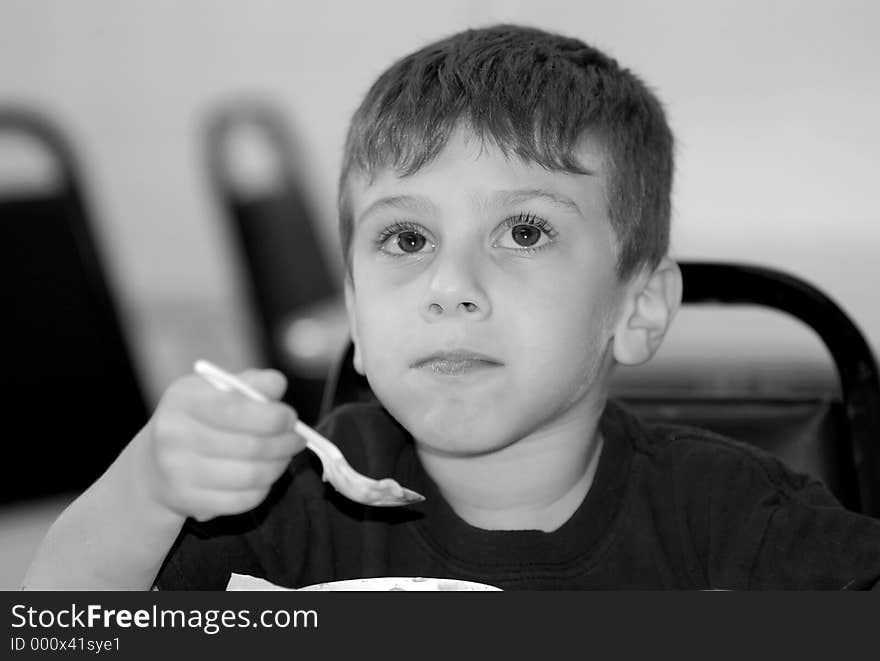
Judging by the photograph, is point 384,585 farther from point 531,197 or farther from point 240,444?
point 531,197

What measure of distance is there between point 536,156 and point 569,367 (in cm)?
16

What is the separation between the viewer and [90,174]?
10.8ft

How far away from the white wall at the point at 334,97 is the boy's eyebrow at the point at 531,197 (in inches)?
88.4

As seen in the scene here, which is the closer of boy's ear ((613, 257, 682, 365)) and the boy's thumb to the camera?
the boy's thumb

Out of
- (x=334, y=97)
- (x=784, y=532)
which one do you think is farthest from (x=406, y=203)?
(x=334, y=97)

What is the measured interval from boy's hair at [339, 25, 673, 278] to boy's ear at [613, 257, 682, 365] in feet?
0.06

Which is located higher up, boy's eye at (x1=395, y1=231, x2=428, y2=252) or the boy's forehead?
the boy's forehead

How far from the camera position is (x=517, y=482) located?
1.01 metres

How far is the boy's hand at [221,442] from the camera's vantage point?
736 millimetres

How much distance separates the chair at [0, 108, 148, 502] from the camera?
1915mm

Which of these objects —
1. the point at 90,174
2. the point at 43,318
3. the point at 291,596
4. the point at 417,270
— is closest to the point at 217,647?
the point at 291,596

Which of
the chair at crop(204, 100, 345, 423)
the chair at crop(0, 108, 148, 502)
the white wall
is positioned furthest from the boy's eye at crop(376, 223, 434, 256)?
the white wall

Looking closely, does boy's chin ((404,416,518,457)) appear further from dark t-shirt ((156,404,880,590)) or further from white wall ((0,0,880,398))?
white wall ((0,0,880,398))

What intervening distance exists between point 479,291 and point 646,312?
0.22 metres
